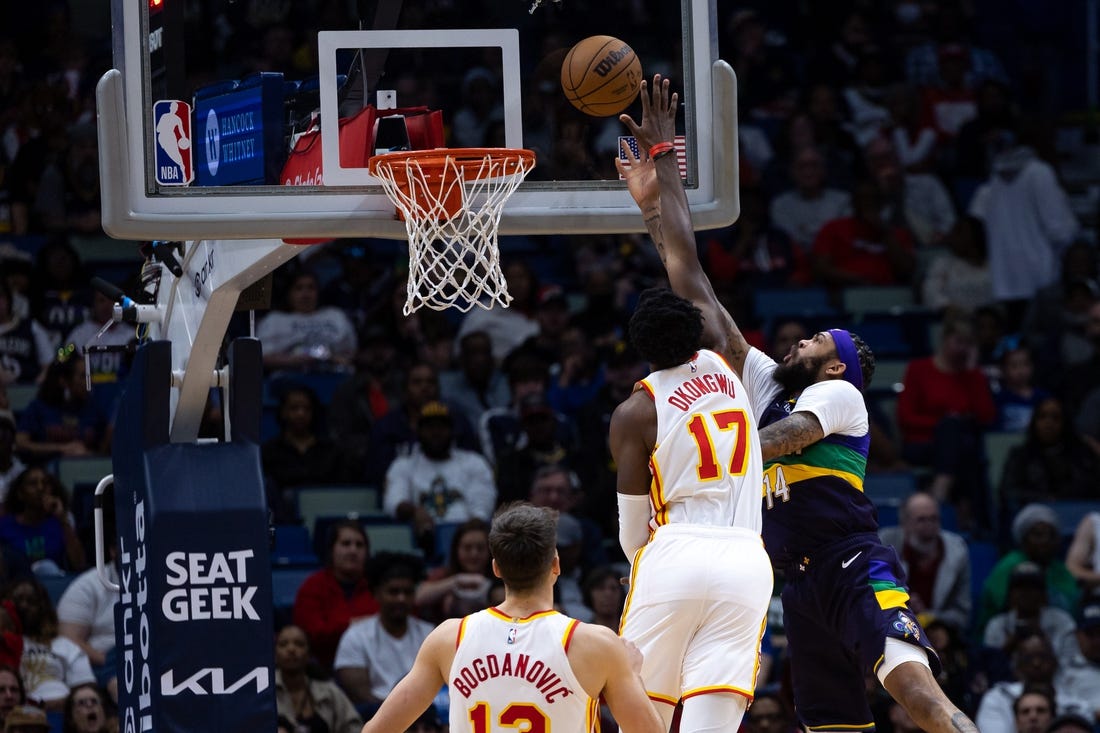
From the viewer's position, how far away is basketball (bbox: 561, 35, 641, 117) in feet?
24.0

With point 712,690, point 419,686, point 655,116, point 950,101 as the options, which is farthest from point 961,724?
point 950,101

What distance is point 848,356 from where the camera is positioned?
7.32 meters

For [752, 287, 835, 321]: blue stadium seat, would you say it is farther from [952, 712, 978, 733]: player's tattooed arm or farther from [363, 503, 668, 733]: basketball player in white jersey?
[363, 503, 668, 733]: basketball player in white jersey

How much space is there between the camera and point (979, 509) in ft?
43.5

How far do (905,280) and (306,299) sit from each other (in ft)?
17.2

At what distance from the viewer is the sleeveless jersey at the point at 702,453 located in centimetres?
→ 651

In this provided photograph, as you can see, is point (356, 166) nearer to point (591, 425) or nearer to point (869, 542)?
point (869, 542)

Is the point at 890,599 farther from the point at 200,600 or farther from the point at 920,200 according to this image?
the point at 920,200

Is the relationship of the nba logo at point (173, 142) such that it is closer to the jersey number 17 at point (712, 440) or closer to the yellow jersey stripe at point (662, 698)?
the jersey number 17 at point (712, 440)

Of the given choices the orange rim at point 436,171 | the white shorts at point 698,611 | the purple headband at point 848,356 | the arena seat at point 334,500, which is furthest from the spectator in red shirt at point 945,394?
the white shorts at point 698,611

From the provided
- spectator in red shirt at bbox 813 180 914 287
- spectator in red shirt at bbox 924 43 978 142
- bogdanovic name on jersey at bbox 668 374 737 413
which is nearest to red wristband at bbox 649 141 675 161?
bogdanovic name on jersey at bbox 668 374 737 413

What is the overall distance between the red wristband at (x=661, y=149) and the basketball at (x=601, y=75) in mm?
286

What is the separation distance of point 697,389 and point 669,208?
0.87 m

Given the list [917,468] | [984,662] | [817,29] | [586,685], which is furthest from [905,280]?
[586,685]
